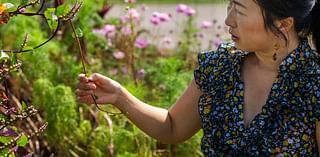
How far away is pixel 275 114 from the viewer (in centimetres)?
263

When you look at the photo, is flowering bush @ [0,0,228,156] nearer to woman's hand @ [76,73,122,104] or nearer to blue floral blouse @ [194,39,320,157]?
woman's hand @ [76,73,122,104]

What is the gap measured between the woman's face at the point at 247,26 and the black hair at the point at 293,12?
0.06ft

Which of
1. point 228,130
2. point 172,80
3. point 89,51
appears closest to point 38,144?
point 172,80

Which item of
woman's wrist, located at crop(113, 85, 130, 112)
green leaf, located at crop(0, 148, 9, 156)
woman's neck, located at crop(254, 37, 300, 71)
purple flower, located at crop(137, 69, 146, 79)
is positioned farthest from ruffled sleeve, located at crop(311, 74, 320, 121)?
purple flower, located at crop(137, 69, 146, 79)

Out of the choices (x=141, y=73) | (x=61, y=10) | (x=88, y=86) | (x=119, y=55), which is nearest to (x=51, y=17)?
(x=61, y=10)

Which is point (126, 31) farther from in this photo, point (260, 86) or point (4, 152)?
point (4, 152)

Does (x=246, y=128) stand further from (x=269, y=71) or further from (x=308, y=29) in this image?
(x=308, y=29)

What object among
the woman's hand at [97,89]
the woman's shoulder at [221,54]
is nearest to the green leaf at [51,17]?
the woman's hand at [97,89]

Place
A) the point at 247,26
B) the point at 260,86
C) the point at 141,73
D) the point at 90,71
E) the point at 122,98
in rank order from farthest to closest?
1. the point at 141,73
2. the point at 90,71
3. the point at 122,98
4. the point at 260,86
5. the point at 247,26

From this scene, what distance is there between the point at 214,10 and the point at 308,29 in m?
6.89

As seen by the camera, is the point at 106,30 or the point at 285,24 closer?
the point at 285,24

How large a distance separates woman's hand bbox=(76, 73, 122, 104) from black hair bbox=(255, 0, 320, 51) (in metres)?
0.54

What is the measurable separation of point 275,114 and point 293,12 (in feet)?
1.01

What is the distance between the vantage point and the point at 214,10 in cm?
948
